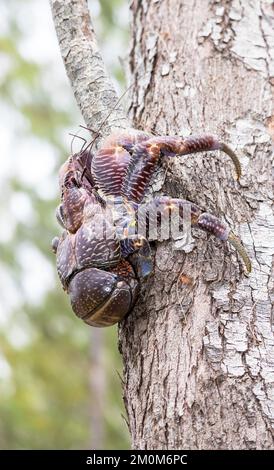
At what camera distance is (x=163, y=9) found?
10.4ft

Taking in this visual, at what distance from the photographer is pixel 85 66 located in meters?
2.73

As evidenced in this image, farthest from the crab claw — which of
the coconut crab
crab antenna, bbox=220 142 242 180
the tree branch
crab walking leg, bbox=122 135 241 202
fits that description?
the tree branch

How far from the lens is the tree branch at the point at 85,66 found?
2658mm

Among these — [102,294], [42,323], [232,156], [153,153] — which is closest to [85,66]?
[153,153]

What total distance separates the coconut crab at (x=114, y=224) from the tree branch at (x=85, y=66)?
0.86 ft

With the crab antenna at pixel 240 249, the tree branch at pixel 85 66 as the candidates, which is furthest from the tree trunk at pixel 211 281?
the tree branch at pixel 85 66

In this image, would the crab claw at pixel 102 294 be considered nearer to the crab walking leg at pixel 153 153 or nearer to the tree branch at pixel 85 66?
the crab walking leg at pixel 153 153

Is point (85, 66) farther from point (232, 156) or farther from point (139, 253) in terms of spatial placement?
point (139, 253)

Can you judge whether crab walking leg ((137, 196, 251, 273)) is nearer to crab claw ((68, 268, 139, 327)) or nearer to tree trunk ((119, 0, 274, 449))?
tree trunk ((119, 0, 274, 449))

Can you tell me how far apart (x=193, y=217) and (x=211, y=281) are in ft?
0.72

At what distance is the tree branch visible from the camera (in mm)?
2658
